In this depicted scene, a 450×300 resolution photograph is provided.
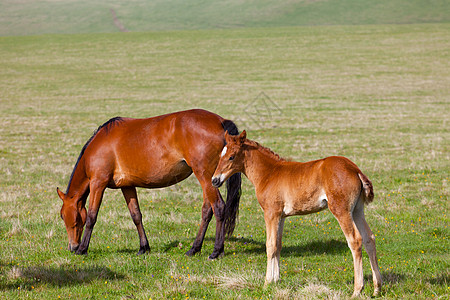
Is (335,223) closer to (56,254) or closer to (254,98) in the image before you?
(56,254)

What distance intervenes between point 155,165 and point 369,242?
3.82 metres

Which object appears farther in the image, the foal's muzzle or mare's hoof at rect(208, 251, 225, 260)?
mare's hoof at rect(208, 251, 225, 260)

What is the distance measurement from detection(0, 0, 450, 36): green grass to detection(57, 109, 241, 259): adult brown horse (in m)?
89.5

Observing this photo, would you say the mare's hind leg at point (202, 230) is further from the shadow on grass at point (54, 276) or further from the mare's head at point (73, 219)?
the mare's head at point (73, 219)

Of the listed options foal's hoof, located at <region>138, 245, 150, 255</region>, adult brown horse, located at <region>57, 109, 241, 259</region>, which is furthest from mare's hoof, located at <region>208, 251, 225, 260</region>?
foal's hoof, located at <region>138, 245, 150, 255</region>

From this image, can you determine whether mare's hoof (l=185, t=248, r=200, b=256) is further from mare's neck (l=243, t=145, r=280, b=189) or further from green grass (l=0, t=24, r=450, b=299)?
mare's neck (l=243, t=145, r=280, b=189)

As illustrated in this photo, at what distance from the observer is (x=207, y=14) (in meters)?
→ 113

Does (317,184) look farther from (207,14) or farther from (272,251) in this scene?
(207,14)

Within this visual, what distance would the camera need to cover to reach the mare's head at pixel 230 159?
643 cm

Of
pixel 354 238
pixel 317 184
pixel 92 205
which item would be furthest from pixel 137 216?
pixel 354 238

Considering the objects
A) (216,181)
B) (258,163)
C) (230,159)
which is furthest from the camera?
(258,163)

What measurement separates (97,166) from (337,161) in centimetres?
430

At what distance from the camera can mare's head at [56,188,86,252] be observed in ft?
27.5

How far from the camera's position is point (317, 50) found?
59.8m
